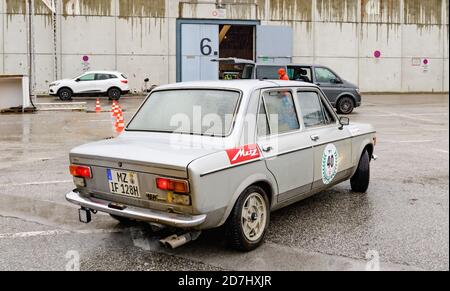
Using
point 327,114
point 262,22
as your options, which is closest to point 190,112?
point 327,114

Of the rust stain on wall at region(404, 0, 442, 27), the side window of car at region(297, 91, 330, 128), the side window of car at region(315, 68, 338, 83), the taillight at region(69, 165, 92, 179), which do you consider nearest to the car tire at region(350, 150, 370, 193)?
the side window of car at region(297, 91, 330, 128)

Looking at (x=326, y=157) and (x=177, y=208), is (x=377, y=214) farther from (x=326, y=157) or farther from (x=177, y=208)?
(x=177, y=208)

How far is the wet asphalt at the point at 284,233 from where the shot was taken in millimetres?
4379

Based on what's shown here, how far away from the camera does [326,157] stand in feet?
18.9

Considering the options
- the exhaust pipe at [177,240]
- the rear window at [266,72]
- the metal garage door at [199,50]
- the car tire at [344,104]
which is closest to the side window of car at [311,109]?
the exhaust pipe at [177,240]

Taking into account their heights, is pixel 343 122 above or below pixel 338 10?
below

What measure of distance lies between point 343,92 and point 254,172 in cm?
1497

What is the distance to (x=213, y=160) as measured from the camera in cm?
430

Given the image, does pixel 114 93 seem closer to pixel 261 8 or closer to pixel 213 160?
pixel 261 8

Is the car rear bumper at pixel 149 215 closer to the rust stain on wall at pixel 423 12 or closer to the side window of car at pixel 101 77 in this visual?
the side window of car at pixel 101 77

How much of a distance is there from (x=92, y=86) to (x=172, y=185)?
828 inches

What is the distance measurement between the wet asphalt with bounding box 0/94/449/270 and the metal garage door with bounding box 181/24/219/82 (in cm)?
1996

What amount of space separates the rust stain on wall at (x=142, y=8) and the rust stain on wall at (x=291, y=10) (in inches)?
242

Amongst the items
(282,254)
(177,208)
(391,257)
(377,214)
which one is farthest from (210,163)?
(377,214)
